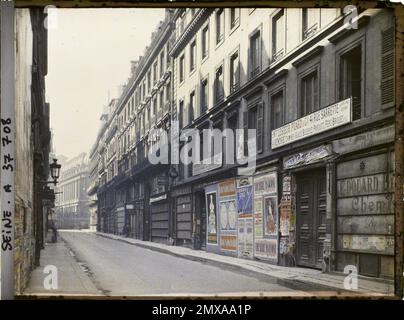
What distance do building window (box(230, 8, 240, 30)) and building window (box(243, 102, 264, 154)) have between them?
0.66 meters

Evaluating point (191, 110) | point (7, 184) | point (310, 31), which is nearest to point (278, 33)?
point (310, 31)

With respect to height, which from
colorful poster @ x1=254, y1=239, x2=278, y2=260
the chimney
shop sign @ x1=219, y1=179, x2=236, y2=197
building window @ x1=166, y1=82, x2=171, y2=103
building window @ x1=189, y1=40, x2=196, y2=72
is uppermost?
building window @ x1=189, y1=40, x2=196, y2=72

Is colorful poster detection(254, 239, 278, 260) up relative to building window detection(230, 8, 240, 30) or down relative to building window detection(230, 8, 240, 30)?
down

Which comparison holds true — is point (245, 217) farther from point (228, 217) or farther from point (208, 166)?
point (208, 166)

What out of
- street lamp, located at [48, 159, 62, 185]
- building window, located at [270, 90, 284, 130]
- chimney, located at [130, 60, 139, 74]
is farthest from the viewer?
street lamp, located at [48, 159, 62, 185]

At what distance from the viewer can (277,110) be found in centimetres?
469

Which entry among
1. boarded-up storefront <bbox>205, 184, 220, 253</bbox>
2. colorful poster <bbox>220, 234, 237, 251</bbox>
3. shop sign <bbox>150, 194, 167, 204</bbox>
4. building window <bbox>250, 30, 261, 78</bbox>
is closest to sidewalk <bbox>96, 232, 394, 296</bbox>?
colorful poster <bbox>220, 234, 237, 251</bbox>

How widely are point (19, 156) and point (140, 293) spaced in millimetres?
1463

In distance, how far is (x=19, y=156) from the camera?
4.65 meters

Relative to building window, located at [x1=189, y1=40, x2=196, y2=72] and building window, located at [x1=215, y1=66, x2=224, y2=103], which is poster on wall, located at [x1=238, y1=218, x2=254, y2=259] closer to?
building window, located at [x1=215, y1=66, x2=224, y2=103]

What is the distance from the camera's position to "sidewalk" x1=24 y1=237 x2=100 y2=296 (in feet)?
14.7

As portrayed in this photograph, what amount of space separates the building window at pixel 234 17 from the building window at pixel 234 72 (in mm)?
249

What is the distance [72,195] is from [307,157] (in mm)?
1970

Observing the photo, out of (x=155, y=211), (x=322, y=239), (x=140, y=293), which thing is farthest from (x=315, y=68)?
(x=140, y=293)
